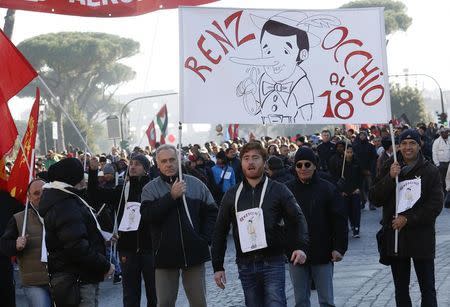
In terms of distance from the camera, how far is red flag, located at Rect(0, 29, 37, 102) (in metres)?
8.28

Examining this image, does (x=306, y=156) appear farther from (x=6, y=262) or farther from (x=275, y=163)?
(x=275, y=163)

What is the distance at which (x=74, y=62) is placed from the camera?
236ft

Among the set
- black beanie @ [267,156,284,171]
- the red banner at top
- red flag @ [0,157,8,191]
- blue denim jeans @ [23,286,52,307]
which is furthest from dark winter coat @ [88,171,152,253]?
black beanie @ [267,156,284,171]

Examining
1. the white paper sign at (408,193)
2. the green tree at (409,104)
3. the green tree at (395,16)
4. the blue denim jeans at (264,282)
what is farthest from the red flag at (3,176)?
the green tree at (395,16)

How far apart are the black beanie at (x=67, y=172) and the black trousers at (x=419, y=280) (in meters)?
2.45

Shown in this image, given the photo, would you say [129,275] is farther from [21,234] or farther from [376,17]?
[376,17]

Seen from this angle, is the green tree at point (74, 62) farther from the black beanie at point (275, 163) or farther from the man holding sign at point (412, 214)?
the man holding sign at point (412, 214)

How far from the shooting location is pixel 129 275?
834cm

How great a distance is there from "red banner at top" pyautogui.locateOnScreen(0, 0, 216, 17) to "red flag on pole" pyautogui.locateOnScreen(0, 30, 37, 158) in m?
0.40

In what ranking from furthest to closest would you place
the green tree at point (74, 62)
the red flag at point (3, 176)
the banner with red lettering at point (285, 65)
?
the green tree at point (74, 62), the red flag at point (3, 176), the banner with red lettering at point (285, 65)

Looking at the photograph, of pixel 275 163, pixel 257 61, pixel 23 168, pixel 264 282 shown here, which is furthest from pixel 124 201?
pixel 275 163

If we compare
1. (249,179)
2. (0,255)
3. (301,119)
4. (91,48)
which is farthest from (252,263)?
(91,48)

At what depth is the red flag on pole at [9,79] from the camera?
8164 mm

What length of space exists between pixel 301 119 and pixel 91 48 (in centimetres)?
6700
